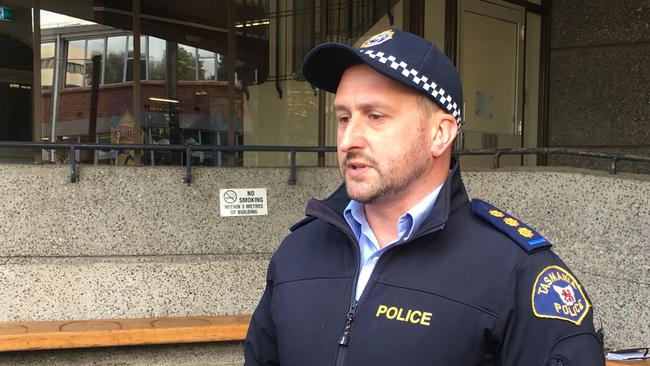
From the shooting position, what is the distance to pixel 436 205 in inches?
56.1

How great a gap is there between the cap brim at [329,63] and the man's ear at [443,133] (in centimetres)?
22

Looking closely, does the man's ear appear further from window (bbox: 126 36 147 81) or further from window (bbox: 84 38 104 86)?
window (bbox: 84 38 104 86)

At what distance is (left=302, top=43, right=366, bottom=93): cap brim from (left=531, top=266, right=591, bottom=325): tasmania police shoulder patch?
0.58m

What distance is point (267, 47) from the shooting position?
6.45 metres

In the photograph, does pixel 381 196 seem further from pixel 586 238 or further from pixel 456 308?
pixel 586 238

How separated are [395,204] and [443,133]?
194mm

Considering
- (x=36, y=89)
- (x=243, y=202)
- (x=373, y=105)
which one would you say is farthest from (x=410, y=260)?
(x=36, y=89)

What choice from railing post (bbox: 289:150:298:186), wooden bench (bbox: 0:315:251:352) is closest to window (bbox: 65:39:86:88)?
railing post (bbox: 289:150:298:186)

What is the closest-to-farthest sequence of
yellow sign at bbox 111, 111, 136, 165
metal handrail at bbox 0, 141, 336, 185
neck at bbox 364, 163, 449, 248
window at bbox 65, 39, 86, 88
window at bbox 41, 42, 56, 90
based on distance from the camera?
neck at bbox 364, 163, 449, 248, metal handrail at bbox 0, 141, 336, 185, window at bbox 41, 42, 56, 90, window at bbox 65, 39, 86, 88, yellow sign at bbox 111, 111, 136, 165

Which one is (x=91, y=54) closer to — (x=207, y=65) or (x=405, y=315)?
(x=207, y=65)

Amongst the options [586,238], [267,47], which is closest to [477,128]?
[267,47]

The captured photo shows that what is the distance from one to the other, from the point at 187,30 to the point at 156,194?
2.00m

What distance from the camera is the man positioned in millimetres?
1256

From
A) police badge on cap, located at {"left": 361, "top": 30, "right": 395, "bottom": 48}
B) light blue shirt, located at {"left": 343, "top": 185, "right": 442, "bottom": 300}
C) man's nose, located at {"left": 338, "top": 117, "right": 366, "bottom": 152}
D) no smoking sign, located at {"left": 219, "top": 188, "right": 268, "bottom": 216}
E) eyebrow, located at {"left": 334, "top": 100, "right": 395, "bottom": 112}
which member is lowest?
no smoking sign, located at {"left": 219, "top": 188, "right": 268, "bottom": 216}
